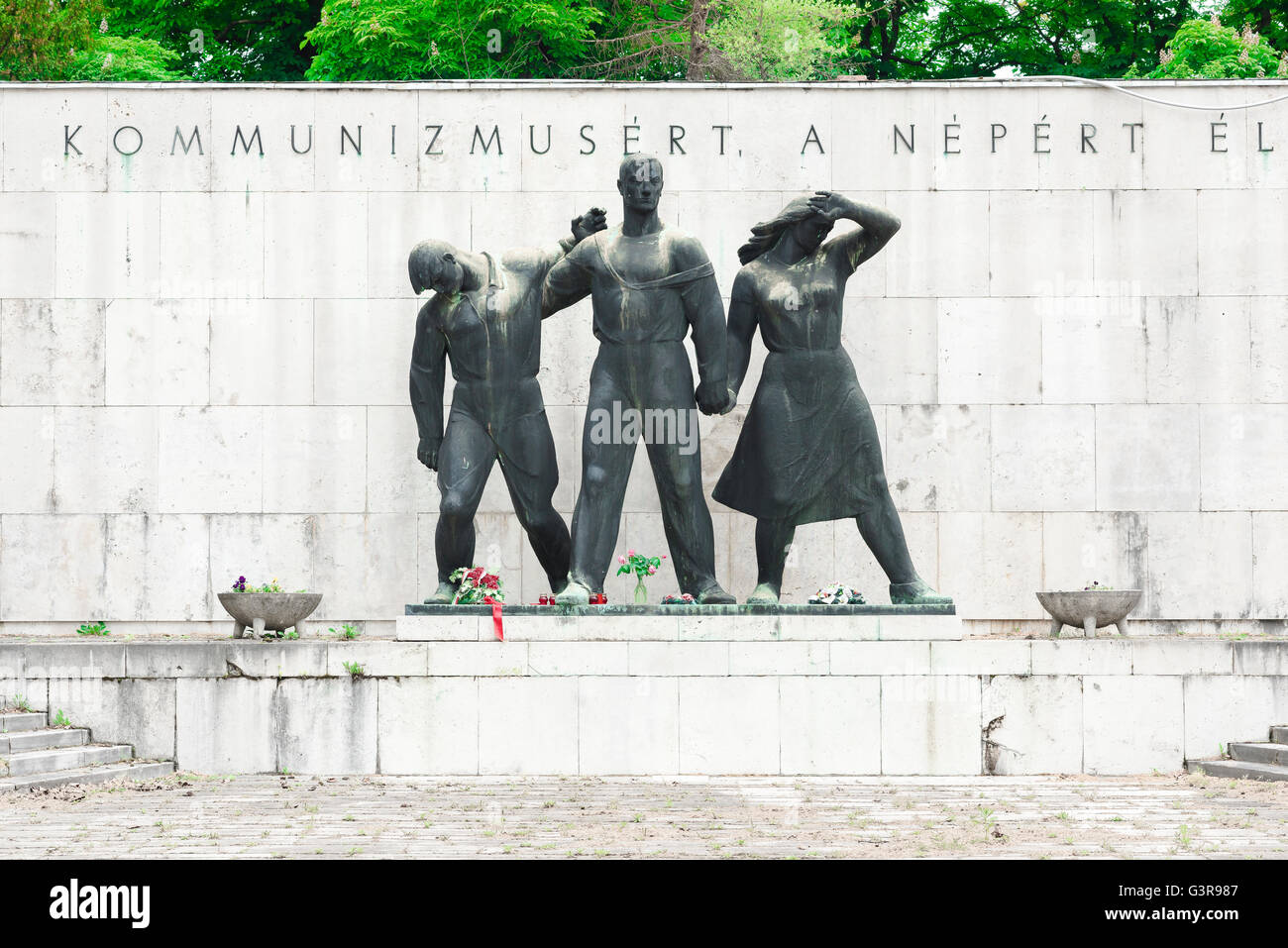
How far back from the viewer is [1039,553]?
600 inches

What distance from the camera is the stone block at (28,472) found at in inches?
597

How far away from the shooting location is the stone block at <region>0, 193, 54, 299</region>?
1527 centimetres

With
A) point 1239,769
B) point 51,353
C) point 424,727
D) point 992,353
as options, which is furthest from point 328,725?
point 992,353

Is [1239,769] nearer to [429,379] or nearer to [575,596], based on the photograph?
[575,596]

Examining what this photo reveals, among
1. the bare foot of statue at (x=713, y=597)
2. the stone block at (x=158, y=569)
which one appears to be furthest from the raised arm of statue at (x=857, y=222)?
the stone block at (x=158, y=569)

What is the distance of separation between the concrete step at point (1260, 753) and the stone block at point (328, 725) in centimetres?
647

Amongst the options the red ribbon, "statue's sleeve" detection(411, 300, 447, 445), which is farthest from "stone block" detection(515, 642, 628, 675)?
"statue's sleeve" detection(411, 300, 447, 445)

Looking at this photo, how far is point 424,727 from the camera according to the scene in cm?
1193

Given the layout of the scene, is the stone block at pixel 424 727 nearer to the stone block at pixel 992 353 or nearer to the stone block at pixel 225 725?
the stone block at pixel 225 725

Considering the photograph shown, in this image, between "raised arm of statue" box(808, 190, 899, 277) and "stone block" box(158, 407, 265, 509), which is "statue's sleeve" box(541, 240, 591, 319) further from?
"stone block" box(158, 407, 265, 509)

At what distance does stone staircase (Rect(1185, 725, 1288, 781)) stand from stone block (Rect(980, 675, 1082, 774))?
3.08 feet

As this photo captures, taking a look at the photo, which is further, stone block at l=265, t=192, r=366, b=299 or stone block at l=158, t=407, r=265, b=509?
stone block at l=265, t=192, r=366, b=299

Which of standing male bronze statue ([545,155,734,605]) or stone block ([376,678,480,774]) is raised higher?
standing male bronze statue ([545,155,734,605])

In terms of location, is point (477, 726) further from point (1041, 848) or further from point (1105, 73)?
point (1105, 73)
